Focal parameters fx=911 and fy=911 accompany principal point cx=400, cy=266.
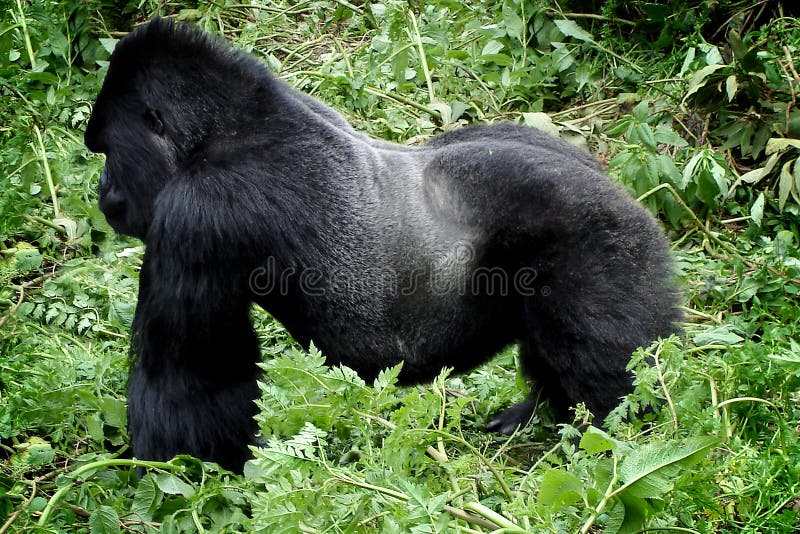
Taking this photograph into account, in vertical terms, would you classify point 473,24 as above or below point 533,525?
above

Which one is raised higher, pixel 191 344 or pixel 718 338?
pixel 191 344

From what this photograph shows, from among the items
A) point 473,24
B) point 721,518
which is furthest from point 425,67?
point 721,518

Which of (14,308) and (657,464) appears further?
(14,308)

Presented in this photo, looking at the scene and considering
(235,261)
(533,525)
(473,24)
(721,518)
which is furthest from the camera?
(473,24)

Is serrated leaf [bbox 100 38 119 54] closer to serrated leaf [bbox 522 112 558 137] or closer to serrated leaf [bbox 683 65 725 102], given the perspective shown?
serrated leaf [bbox 522 112 558 137]

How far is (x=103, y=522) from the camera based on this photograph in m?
2.43

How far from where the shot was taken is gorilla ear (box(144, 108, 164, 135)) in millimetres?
3029

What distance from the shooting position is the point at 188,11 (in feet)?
19.6

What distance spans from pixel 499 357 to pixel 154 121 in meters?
1.75

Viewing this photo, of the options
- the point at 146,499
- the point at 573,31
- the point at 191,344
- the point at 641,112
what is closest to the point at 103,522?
the point at 146,499

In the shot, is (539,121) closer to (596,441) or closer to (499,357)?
(499,357)

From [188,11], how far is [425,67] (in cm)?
181

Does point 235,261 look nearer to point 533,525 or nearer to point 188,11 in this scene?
point 533,525

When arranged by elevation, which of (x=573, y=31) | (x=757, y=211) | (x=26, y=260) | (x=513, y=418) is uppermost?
(x=573, y=31)
